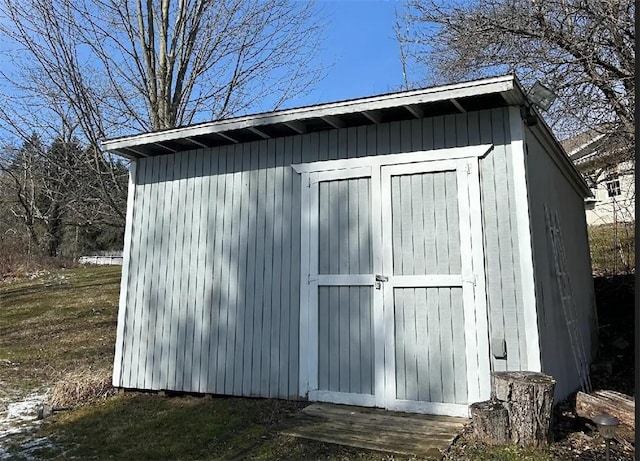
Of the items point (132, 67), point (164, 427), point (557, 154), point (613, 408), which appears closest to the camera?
point (613, 408)

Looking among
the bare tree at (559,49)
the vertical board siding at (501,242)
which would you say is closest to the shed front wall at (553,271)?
the vertical board siding at (501,242)

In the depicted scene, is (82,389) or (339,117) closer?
(339,117)

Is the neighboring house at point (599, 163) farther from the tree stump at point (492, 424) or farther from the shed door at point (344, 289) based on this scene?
the tree stump at point (492, 424)

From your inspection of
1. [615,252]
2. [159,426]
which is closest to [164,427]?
[159,426]

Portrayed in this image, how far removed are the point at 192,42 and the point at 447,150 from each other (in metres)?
6.86

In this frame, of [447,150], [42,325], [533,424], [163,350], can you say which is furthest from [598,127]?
[42,325]

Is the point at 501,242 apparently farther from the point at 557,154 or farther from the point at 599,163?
the point at 599,163

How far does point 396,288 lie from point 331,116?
5.32 feet

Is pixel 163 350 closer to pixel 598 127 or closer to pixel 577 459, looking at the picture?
pixel 577 459

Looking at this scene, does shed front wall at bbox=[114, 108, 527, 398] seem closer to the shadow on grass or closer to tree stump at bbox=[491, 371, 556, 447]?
the shadow on grass

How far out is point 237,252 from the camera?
15.1 ft

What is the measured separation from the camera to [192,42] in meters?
8.89

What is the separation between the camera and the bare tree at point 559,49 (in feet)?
26.5

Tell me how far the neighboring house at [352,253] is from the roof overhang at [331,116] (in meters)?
0.02
